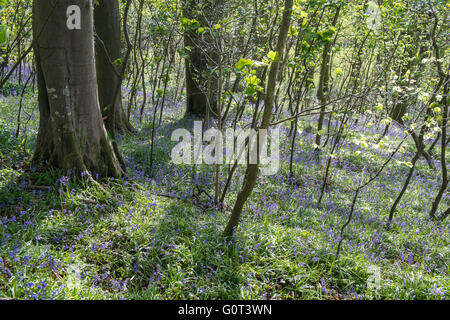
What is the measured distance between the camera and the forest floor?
8.91 ft

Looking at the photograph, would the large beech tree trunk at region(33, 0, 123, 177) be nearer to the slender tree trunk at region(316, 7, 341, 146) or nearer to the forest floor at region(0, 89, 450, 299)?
the forest floor at region(0, 89, 450, 299)

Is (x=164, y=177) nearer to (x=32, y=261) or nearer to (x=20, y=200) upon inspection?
(x=20, y=200)

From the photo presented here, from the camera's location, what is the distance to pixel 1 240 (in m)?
2.75

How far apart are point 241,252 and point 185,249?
613 millimetres

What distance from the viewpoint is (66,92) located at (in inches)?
138

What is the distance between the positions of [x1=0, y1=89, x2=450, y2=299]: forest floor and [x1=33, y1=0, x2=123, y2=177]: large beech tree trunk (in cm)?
31

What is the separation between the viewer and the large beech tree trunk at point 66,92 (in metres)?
3.33

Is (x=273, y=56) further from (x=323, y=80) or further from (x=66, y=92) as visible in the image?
(x=323, y=80)

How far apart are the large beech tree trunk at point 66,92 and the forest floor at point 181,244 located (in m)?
0.31

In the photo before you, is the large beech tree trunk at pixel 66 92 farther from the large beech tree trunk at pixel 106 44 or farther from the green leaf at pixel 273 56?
the green leaf at pixel 273 56

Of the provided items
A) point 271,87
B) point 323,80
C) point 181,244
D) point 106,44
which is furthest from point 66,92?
point 323,80

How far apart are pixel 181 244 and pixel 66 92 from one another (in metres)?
2.25

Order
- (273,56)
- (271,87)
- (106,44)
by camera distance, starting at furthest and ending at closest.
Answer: (106,44)
(271,87)
(273,56)

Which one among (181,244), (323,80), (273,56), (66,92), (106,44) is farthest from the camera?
(323,80)
